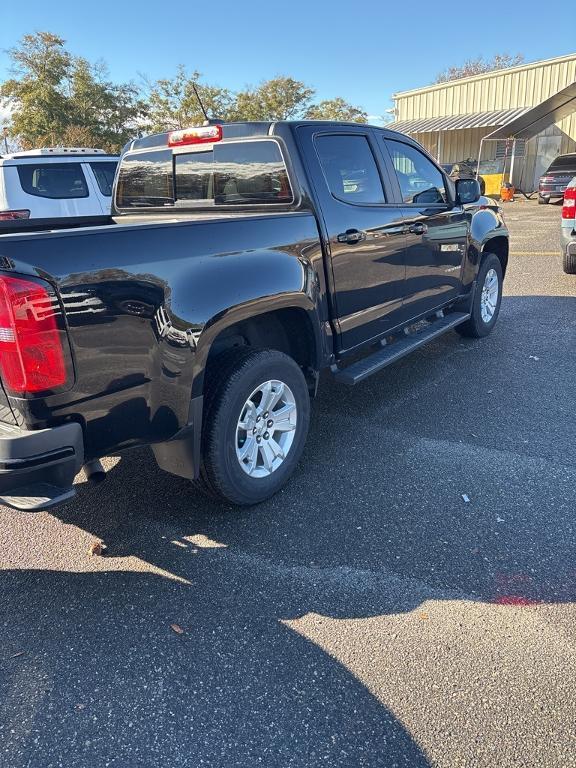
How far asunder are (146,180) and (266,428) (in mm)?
2214

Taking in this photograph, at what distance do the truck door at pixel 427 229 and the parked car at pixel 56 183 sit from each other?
18.4 ft

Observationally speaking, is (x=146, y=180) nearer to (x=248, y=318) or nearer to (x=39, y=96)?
(x=248, y=318)

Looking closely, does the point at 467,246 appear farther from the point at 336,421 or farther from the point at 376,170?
the point at 336,421

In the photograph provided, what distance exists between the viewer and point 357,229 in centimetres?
380

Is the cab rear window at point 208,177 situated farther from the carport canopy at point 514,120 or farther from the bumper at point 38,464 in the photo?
the carport canopy at point 514,120

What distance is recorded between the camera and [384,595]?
8.52 ft

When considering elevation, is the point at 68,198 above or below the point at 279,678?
above

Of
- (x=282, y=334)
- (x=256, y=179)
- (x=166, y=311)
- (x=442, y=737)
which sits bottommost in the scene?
(x=442, y=737)

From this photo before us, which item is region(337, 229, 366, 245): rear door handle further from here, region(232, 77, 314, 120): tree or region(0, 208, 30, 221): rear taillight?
region(232, 77, 314, 120): tree

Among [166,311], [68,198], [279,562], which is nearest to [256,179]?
[166,311]

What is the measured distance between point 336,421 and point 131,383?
84.8 inches

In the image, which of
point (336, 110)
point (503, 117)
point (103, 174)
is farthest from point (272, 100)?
point (103, 174)

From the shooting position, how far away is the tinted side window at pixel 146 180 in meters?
4.18

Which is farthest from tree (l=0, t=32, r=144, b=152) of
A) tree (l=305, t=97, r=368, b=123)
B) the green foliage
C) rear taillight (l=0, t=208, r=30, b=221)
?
rear taillight (l=0, t=208, r=30, b=221)
